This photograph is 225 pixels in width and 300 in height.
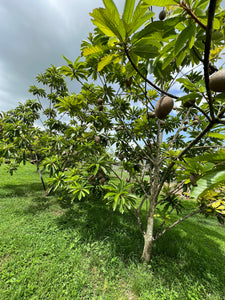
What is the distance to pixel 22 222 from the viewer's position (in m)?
3.21

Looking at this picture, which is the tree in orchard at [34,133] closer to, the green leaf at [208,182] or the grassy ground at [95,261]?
the grassy ground at [95,261]

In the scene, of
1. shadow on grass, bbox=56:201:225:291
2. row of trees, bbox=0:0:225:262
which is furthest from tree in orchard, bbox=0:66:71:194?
shadow on grass, bbox=56:201:225:291

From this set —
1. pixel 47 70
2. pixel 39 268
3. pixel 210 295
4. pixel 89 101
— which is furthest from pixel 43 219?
pixel 47 70

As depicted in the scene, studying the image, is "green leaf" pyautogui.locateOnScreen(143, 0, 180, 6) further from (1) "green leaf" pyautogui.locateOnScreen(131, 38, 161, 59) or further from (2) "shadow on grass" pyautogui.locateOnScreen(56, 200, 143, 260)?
(2) "shadow on grass" pyautogui.locateOnScreen(56, 200, 143, 260)

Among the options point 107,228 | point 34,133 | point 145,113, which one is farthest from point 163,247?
point 34,133

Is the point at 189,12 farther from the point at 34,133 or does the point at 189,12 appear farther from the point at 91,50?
the point at 34,133

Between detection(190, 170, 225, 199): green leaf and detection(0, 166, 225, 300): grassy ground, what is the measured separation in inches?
94.1

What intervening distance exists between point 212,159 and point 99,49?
3.38 feet

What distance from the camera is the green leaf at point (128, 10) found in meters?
0.59

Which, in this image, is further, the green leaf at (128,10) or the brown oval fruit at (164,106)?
the brown oval fruit at (164,106)

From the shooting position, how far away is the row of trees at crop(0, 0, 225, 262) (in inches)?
23.1

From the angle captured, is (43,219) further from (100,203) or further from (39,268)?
(100,203)

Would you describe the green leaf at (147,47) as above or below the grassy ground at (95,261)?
above

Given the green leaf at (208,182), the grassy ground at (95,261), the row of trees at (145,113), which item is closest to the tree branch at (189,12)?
the row of trees at (145,113)
